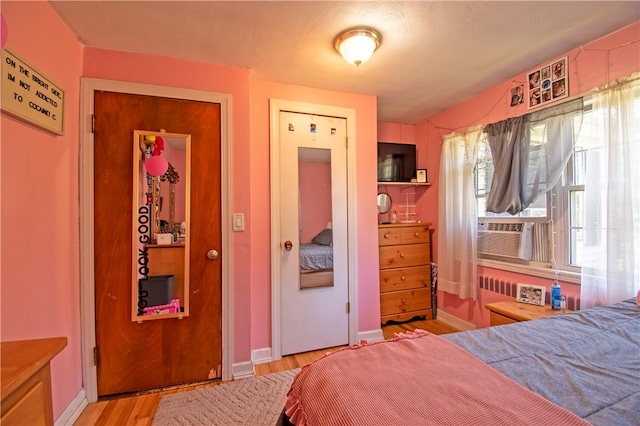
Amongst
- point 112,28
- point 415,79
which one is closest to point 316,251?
point 415,79

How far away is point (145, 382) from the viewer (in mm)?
1866

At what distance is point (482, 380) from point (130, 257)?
2.05m

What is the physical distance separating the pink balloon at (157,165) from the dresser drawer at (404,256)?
2117 mm

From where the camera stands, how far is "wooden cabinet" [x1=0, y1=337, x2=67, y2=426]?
2.17ft

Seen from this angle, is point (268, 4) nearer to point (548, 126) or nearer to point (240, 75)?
point (240, 75)

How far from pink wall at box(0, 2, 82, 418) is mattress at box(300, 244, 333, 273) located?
1563 millimetres

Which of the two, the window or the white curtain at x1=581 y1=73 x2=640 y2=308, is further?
the window

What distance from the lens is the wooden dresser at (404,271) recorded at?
2.91m

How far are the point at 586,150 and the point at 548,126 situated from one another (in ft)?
1.04

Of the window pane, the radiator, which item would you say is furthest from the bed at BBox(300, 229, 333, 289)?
the window pane

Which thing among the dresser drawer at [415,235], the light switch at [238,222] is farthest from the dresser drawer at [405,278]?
the light switch at [238,222]

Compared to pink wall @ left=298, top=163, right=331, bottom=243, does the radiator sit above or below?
below

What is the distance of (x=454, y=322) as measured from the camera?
293 cm

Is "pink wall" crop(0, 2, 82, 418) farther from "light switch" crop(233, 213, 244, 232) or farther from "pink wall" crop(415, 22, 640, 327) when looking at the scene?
"pink wall" crop(415, 22, 640, 327)
